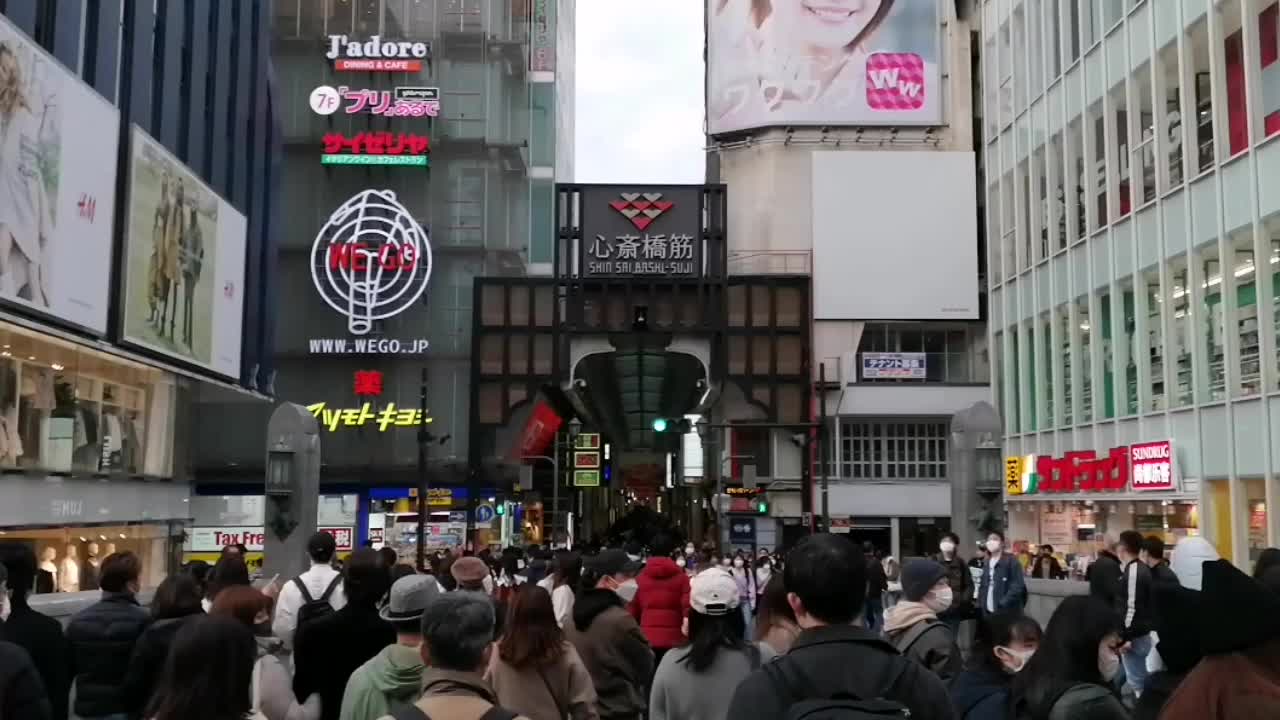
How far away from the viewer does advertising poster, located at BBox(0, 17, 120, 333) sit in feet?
71.9

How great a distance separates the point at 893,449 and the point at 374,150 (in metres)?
22.7

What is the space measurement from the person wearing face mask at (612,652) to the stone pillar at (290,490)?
62.7ft

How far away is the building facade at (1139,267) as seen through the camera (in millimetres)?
25688

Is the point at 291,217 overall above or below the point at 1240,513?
above

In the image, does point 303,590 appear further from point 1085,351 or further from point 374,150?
point 374,150

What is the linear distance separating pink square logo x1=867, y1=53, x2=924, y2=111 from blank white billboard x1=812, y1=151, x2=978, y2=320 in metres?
3.75

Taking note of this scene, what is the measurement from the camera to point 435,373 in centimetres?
5088

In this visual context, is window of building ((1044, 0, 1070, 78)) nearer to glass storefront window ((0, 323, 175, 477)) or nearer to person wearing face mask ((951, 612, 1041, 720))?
glass storefront window ((0, 323, 175, 477))

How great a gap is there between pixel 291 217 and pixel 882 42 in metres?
25.1

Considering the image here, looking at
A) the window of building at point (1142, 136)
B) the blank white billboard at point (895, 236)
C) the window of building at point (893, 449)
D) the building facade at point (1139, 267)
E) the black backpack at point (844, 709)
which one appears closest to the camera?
the black backpack at point (844, 709)

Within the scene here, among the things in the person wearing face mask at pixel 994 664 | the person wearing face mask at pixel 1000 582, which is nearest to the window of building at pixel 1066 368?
the person wearing face mask at pixel 1000 582

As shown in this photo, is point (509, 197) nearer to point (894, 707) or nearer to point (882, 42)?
point (882, 42)

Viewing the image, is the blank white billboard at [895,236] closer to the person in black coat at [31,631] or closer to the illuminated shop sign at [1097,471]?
the illuminated shop sign at [1097,471]

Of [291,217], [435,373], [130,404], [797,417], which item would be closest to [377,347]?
[435,373]
